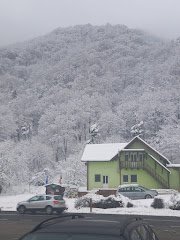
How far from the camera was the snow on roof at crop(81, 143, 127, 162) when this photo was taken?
5694cm

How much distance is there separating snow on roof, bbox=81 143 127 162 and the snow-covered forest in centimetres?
402

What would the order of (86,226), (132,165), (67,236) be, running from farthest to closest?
1. (132,165)
2. (86,226)
3. (67,236)

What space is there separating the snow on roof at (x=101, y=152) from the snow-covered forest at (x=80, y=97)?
4.02 meters

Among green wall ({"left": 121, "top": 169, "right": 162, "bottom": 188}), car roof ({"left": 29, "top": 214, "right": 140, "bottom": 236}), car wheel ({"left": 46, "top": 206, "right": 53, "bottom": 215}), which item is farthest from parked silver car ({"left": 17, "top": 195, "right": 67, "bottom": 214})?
car roof ({"left": 29, "top": 214, "right": 140, "bottom": 236})

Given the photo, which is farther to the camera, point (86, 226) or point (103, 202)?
point (103, 202)

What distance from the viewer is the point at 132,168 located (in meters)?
56.0

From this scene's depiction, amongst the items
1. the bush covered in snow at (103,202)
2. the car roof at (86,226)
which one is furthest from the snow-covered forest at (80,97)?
the car roof at (86,226)

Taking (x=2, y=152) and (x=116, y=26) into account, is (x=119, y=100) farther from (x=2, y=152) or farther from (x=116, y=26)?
(x=116, y=26)

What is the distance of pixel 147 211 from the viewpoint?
32688 millimetres

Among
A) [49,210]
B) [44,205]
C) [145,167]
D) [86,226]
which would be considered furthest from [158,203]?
[86,226]

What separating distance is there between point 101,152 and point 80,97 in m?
54.0

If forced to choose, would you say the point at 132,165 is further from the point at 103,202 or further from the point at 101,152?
the point at 103,202

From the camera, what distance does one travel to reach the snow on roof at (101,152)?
A: 56938 mm

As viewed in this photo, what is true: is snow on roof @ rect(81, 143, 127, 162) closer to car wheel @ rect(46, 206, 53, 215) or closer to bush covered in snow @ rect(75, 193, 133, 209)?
bush covered in snow @ rect(75, 193, 133, 209)
